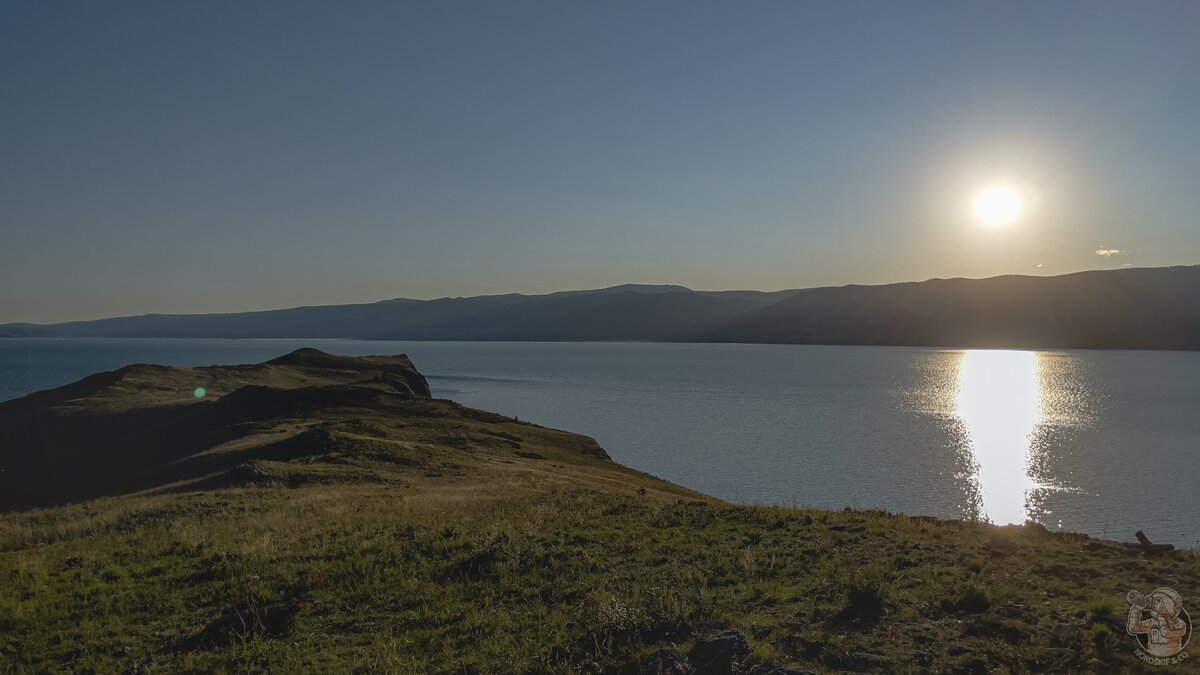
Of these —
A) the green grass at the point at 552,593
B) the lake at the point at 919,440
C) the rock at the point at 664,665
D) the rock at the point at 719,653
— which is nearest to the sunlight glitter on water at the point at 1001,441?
the lake at the point at 919,440

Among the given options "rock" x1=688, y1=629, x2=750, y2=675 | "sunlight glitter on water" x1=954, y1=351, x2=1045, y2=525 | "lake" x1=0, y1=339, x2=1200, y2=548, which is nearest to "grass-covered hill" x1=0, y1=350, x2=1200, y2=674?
"rock" x1=688, y1=629, x2=750, y2=675

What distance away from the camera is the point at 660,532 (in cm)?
2114

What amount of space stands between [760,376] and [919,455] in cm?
11357

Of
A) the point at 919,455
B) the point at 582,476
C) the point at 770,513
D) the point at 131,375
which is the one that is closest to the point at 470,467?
the point at 582,476

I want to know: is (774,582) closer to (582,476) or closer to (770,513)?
(770,513)

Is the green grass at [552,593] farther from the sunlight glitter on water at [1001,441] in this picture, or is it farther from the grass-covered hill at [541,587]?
the sunlight glitter on water at [1001,441]

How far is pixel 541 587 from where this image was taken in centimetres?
1564

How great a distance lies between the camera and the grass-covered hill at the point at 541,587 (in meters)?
11.5

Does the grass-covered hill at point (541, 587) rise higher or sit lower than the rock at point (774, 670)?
lower

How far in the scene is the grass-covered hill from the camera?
37.8 ft

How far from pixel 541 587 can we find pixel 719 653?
5.88 metres

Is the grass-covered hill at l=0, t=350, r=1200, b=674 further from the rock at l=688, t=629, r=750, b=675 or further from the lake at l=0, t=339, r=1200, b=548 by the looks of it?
the lake at l=0, t=339, r=1200, b=548

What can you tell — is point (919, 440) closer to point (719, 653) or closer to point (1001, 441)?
point (1001, 441)

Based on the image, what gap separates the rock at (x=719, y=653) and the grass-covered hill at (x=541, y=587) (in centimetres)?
5
